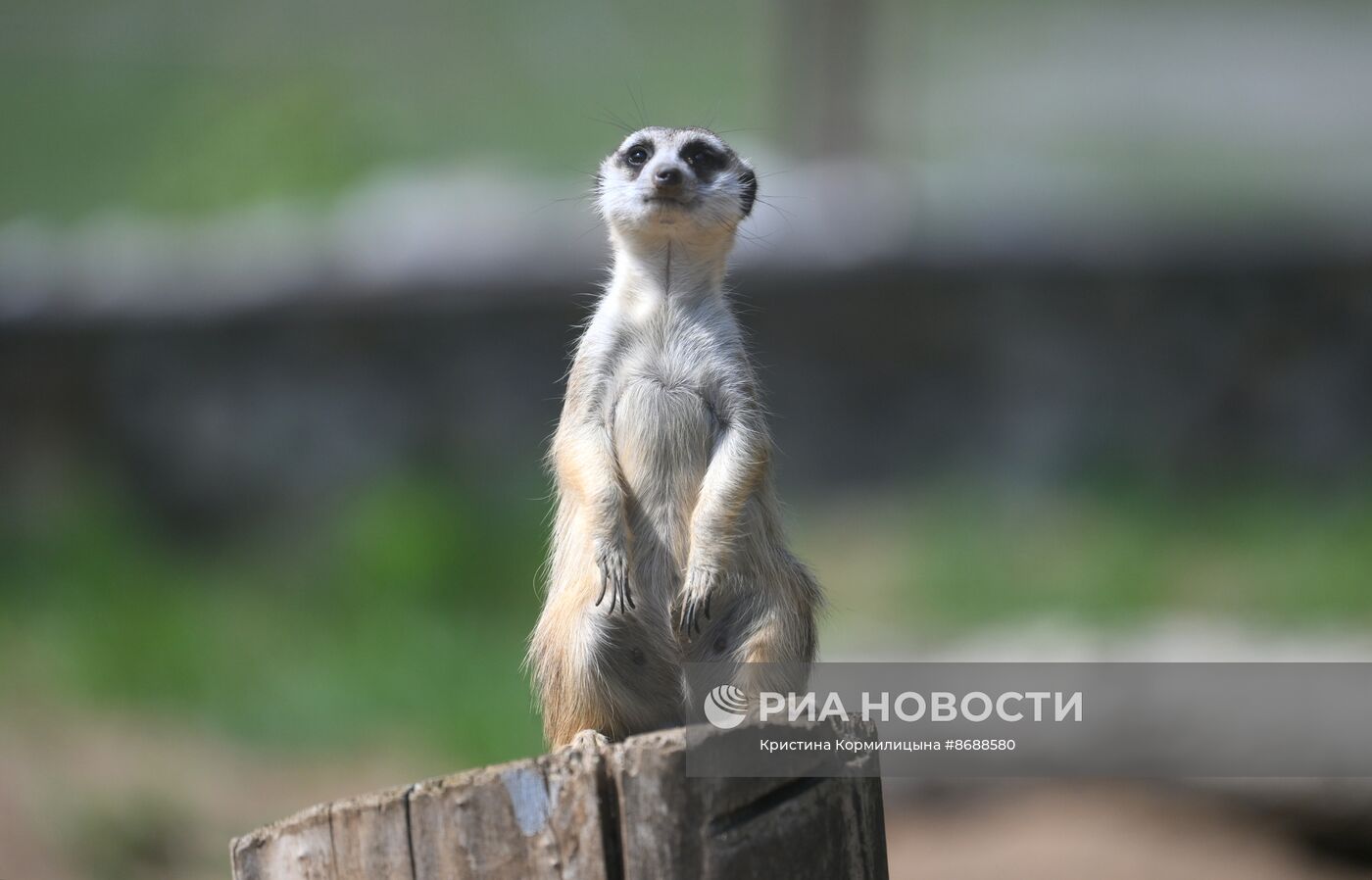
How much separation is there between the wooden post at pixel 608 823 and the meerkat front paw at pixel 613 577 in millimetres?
988

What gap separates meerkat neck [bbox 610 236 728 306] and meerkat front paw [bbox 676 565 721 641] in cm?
79

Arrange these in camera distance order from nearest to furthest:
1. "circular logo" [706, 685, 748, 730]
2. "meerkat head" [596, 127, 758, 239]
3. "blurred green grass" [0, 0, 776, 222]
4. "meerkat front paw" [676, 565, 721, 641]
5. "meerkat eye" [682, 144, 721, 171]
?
"circular logo" [706, 685, 748, 730] → "meerkat front paw" [676, 565, 721, 641] → "meerkat head" [596, 127, 758, 239] → "meerkat eye" [682, 144, 721, 171] → "blurred green grass" [0, 0, 776, 222]

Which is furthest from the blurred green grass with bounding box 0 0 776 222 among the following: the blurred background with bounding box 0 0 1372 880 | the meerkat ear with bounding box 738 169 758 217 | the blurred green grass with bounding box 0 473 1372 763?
the meerkat ear with bounding box 738 169 758 217

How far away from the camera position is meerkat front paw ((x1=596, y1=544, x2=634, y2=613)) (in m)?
3.71

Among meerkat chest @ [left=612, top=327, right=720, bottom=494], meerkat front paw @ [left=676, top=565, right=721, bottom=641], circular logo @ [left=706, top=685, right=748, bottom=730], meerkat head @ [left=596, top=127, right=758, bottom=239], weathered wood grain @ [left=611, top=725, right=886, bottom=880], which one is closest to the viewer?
weathered wood grain @ [left=611, top=725, right=886, bottom=880]

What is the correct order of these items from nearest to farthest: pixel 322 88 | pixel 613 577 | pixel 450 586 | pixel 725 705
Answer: pixel 725 705
pixel 613 577
pixel 450 586
pixel 322 88

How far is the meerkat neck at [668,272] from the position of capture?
13.6 ft

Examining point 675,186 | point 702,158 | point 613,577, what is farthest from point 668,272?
point 613,577

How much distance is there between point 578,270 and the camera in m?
9.71

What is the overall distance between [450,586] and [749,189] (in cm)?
502

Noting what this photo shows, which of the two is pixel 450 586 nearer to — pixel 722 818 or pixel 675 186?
pixel 675 186

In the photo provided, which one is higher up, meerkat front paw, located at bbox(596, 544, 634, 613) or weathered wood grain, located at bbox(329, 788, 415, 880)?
meerkat front paw, located at bbox(596, 544, 634, 613)

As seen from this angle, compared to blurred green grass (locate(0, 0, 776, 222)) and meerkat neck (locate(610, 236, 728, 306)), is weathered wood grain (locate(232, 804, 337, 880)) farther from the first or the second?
blurred green grass (locate(0, 0, 776, 222))

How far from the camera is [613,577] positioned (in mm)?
3732
